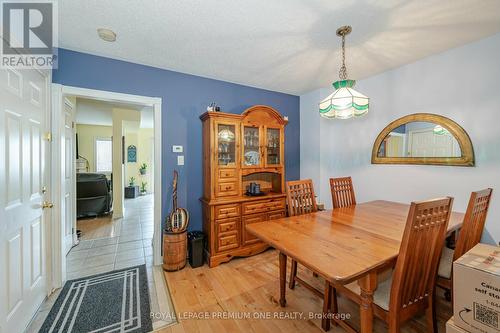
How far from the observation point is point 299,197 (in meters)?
2.32

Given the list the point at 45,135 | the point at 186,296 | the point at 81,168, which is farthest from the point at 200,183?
the point at 81,168

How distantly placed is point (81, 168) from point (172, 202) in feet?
20.2

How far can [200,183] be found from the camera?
3.06 m

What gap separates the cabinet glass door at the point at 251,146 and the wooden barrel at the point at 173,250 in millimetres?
1310

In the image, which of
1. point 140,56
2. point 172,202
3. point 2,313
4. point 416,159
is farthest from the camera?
point 172,202

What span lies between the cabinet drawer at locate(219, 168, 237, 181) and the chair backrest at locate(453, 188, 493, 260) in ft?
7.38

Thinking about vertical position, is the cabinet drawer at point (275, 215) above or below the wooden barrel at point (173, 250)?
above

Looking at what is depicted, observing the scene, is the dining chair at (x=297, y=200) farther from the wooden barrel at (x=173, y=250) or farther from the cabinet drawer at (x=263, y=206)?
the wooden barrel at (x=173, y=250)

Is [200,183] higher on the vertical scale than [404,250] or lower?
higher

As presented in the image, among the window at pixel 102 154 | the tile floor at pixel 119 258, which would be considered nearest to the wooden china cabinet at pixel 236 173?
the tile floor at pixel 119 258

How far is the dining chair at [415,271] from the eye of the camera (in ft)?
3.90

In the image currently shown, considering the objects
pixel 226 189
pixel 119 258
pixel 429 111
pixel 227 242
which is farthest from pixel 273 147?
pixel 119 258

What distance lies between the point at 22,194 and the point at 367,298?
8.35 ft

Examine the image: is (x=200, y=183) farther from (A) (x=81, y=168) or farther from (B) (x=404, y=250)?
(A) (x=81, y=168)
